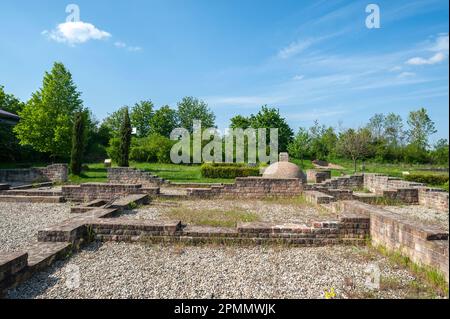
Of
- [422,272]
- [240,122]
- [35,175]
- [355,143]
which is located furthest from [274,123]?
[422,272]

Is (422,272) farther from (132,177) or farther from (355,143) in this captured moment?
(355,143)

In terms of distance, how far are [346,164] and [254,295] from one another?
Result: 39.8m

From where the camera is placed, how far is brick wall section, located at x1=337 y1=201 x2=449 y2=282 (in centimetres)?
450

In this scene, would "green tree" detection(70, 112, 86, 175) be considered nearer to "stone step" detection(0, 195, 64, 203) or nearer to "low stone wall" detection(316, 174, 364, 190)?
"stone step" detection(0, 195, 64, 203)

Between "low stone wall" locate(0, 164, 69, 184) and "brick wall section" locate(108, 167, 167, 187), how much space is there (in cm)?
324

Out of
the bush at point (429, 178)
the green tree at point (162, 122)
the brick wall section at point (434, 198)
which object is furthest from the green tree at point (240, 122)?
the brick wall section at point (434, 198)

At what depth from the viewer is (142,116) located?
61781 millimetres

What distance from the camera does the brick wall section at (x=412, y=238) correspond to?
450 cm

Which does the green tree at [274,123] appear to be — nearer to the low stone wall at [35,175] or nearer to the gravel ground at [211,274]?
the low stone wall at [35,175]

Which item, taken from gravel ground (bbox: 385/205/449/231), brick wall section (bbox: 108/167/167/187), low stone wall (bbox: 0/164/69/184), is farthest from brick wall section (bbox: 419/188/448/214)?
low stone wall (bbox: 0/164/69/184)

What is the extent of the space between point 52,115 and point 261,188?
79.9ft

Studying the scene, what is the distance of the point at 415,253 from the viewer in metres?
5.04
